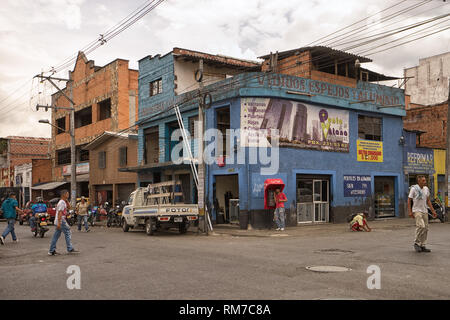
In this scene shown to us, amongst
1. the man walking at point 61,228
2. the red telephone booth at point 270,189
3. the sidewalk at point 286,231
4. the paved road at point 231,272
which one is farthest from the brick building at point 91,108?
the paved road at point 231,272

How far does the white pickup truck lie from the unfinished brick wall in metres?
22.0

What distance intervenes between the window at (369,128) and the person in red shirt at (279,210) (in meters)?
8.29

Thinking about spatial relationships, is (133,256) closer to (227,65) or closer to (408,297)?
(408,297)

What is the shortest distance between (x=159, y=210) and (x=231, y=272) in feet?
33.8

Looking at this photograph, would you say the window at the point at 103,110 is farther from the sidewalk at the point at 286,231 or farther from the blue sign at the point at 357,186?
the blue sign at the point at 357,186

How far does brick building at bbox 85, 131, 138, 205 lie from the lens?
32156mm

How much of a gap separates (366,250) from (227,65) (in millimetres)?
20196

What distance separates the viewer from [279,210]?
65.1 feet

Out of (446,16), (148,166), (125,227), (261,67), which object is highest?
(261,67)

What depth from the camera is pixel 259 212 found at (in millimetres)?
21000

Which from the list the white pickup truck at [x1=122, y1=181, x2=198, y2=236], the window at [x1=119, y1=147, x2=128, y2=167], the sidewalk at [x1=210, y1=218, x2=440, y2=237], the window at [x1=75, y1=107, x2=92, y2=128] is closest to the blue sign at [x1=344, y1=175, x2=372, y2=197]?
the sidewalk at [x1=210, y1=218, x2=440, y2=237]

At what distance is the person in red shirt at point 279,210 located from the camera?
19734 mm
